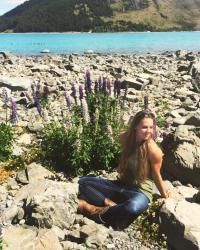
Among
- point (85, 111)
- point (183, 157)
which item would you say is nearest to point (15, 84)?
point (85, 111)

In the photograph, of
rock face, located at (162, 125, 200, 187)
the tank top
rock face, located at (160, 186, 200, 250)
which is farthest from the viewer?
rock face, located at (162, 125, 200, 187)

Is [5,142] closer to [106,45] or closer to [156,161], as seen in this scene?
[156,161]

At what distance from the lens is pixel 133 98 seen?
725 inches

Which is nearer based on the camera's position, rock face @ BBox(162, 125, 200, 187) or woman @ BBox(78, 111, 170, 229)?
woman @ BBox(78, 111, 170, 229)

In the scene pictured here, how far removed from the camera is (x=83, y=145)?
9.81 metres

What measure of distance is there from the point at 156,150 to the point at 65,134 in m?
2.73

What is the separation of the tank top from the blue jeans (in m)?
0.08

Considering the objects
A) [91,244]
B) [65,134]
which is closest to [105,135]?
[65,134]

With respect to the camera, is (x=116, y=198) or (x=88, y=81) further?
(x=88, y=81)

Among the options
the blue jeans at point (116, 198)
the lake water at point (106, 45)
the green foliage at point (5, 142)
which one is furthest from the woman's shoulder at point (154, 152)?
the lake water at point (106, 45)

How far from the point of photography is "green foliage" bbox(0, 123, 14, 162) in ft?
35.3

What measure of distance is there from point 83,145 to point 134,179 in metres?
1.89

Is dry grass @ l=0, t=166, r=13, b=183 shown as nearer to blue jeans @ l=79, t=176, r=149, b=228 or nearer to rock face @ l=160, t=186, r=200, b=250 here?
blue jeans @ l=79, t=176, r=149, b=228

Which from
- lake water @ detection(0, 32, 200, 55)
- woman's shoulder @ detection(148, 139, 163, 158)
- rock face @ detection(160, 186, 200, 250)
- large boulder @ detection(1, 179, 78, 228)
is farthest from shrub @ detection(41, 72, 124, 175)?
lake water @ detection(0, 32, 200, 55)
